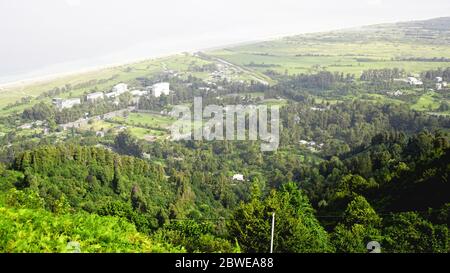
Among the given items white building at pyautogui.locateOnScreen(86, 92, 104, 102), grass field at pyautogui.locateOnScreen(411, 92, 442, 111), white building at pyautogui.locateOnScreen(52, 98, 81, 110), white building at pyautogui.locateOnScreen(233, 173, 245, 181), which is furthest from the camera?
white building at pyautogui.locateOnScreen(86, 92, 104, 102)

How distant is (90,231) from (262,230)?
5.92m

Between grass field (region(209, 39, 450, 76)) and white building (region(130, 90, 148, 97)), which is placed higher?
grass field (region(209, 39, 450, 76))

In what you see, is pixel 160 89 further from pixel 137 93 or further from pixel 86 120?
pixel 86 120

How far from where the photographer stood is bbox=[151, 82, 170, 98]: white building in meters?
86.7

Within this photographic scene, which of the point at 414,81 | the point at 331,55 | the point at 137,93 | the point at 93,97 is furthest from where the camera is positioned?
the point at 331,55

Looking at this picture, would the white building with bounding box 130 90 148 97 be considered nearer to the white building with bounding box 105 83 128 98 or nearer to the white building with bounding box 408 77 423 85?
the white building with bounding box 105 83 128 98

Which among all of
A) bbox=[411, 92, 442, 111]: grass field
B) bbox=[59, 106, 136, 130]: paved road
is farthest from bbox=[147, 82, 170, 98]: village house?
bbox=[411, 92, 442, 111]: grass field

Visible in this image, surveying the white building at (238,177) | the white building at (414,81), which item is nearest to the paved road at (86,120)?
the white building at (238,177)

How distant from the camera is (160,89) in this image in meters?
88.9

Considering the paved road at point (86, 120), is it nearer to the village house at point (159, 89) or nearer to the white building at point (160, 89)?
the village house at point (159, 89)

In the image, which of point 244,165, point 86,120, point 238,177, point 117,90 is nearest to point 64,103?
point 86,120

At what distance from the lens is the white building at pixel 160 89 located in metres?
86.7

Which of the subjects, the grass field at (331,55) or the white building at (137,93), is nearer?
the white building at (137,93)

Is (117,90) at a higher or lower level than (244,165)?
higher
